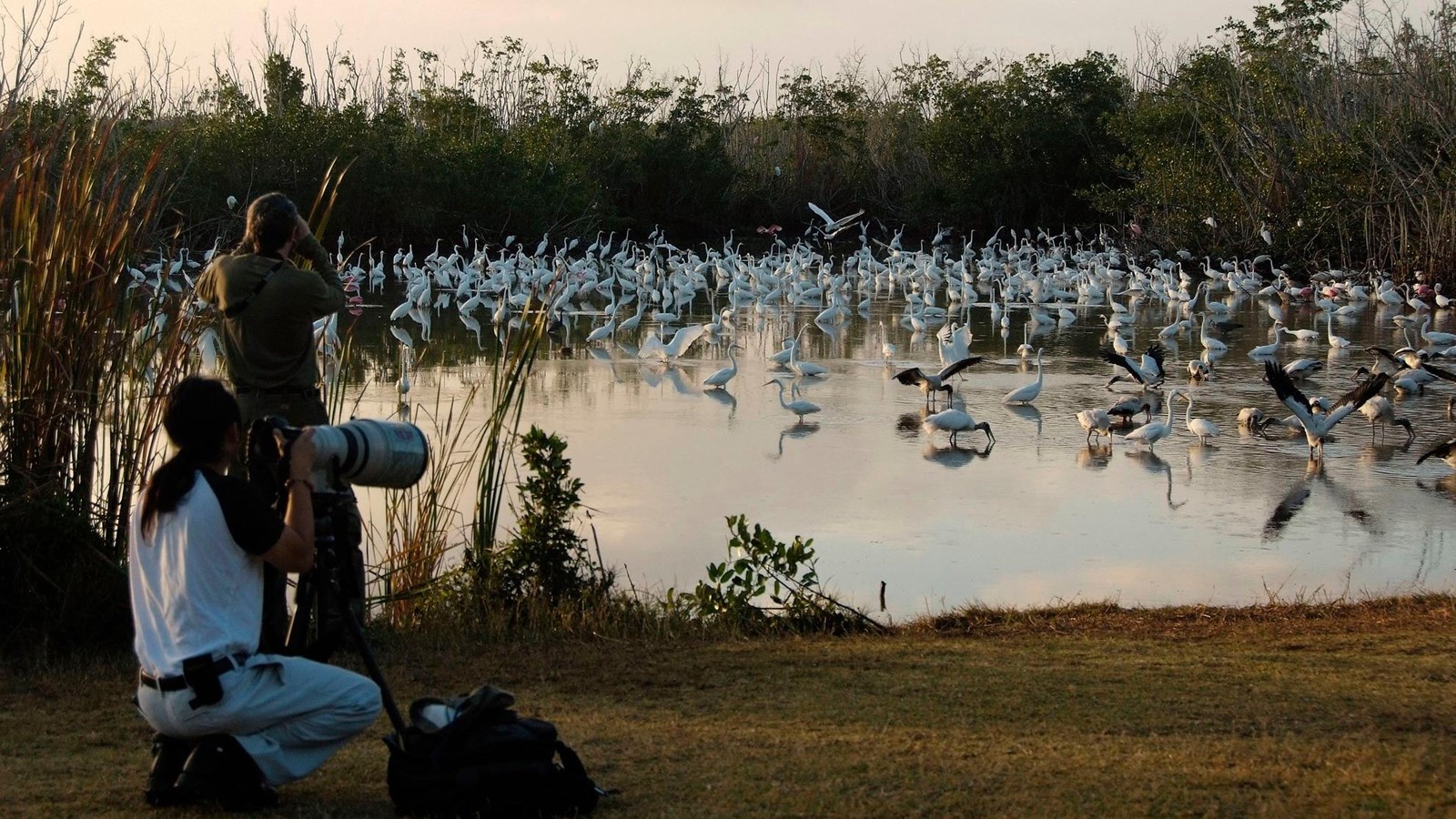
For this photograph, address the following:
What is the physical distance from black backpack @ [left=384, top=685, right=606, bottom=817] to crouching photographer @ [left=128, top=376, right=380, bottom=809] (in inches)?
11.7

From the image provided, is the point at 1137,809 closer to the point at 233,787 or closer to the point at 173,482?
the point at 233,787

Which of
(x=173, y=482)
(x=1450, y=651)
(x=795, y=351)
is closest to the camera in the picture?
(x=173, y=482)

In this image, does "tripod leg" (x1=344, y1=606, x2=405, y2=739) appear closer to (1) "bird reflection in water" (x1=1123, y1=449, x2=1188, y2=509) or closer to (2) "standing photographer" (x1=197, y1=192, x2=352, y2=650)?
(2) "standing photographer" (x1=197, y1=192, x2=352, y2=650)

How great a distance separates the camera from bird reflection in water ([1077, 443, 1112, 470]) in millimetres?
11180

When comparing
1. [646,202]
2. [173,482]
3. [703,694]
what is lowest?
[703,694]

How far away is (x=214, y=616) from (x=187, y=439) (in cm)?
45

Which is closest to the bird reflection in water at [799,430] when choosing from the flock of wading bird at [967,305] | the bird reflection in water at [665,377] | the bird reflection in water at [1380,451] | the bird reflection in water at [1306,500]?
the flock of wading bird at [967,305]

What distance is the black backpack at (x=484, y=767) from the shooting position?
3.84 metres

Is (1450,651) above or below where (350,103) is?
below

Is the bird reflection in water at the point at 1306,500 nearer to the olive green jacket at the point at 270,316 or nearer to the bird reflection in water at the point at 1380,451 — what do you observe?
the bird reflection in water at the point at 1380,451

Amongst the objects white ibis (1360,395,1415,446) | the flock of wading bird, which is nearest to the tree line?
the flock of wading bird

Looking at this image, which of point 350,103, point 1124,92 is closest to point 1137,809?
point 350,103

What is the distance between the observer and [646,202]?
145ft

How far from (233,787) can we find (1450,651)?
4470mm
